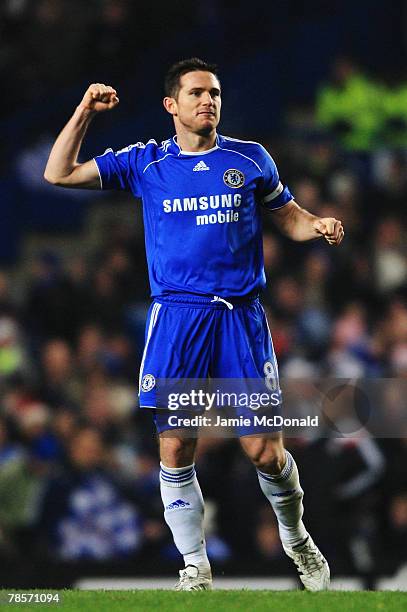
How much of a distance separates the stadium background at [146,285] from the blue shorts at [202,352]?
3213 mm

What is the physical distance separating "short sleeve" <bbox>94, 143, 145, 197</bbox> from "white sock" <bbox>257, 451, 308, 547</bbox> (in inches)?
62.5

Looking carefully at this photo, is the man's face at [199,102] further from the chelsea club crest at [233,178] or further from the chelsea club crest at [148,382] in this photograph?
the chelsea club crest at [148,382]

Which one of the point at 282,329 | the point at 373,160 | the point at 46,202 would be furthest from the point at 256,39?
the point at 282,329

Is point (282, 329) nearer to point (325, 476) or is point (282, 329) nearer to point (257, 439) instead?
point (325, 476)

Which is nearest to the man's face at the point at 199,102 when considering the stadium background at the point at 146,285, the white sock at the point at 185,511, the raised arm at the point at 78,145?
the raised arm at the point at 78,145

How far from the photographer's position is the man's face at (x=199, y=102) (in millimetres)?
6355

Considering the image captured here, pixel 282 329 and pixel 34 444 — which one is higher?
pixel 282 329

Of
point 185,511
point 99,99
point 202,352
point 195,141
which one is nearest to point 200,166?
point 195,141

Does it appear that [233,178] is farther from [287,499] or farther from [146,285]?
[146,285]

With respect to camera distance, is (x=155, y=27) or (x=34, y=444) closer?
(x=34, y=444)

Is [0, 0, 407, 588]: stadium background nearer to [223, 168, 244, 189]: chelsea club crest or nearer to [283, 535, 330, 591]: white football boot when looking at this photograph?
[283, 535, 330, 591]: white football boot

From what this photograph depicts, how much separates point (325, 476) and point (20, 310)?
397 cm

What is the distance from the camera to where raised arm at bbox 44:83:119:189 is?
636 cm

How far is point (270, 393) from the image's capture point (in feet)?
20.9
